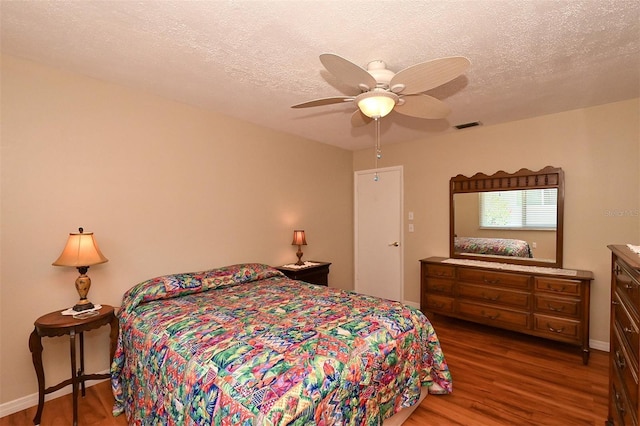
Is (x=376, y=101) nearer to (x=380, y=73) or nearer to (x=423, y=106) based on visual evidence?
(x=380, y=73)

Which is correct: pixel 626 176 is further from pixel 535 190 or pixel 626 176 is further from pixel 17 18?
pixel 17 18

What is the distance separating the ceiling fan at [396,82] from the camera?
1555 millimetres

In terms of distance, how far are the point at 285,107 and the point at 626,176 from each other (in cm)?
334

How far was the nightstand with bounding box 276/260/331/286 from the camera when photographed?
3.64 metres

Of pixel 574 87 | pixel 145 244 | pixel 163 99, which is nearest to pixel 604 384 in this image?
pixel 574 87

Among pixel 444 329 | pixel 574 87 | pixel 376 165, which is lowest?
pixel 444 329

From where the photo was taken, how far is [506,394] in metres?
2.30

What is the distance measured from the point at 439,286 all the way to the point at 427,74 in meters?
2.78

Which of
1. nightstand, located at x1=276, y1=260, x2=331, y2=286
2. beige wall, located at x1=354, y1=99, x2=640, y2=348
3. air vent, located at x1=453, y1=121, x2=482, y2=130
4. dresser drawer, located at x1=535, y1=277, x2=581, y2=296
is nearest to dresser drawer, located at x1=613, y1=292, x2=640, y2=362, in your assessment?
dresser drawer, located at x1=535, y1=277, x2=581, y2=296

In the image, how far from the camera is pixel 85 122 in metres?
2.43

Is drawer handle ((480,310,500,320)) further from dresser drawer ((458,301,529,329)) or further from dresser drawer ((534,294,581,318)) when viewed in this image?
dresser drawer ((534,294,581,318))

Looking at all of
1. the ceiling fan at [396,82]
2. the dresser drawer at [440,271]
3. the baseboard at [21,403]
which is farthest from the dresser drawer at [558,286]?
the baseboard at [21,403]

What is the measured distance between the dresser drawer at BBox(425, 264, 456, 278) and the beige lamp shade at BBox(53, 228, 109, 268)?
3365 mm

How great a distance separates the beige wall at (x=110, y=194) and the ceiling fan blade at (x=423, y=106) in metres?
1.98
